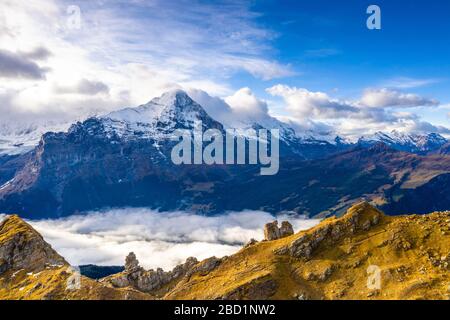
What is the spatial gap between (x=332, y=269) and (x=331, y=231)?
22004mm

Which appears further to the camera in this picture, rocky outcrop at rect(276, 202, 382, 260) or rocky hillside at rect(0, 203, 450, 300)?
rocky outcrop at rect(276, 202, 382, 260)

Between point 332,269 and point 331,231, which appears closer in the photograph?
point 332,269

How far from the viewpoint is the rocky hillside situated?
158 meters

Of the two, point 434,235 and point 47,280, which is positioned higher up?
point 434,235

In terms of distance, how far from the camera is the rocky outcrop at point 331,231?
187375mm

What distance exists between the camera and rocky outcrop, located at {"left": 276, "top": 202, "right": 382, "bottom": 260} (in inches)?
7377

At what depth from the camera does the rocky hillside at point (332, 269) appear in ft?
518

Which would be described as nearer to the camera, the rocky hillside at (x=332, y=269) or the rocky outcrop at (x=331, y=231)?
the rocky hillside at (x=332, y=269)

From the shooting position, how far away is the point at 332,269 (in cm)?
17312

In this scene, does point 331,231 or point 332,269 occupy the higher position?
point 331,231

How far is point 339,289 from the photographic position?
16275 cm
